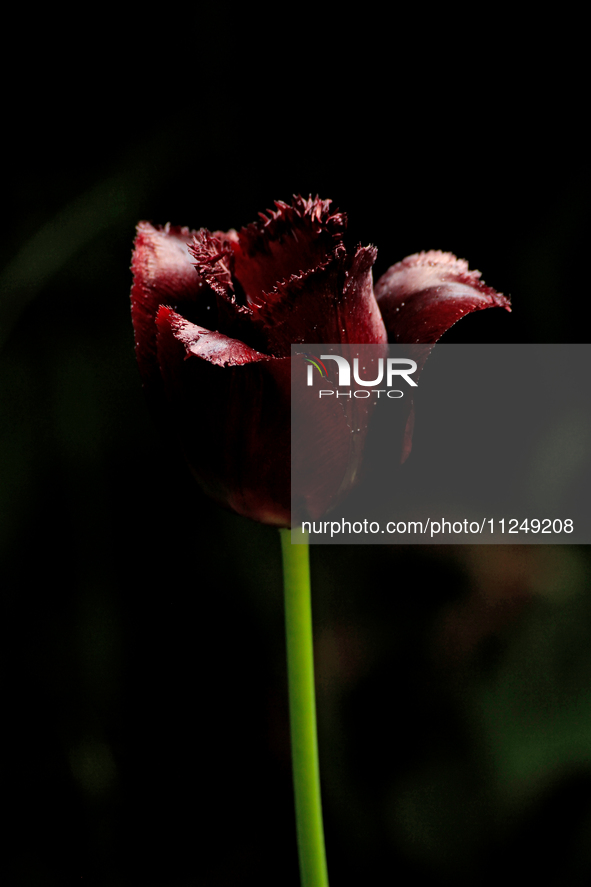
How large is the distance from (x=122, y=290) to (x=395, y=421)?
0.20 meters

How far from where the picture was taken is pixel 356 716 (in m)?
0.38

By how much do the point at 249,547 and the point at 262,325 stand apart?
22 centimetres

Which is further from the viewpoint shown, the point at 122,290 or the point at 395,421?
the point at 122,290

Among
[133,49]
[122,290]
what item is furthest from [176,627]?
[133,49]

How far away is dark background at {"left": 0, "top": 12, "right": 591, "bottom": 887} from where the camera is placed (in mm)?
326

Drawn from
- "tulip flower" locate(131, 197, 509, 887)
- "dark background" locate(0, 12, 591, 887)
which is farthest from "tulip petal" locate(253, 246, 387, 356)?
"dark background" locate(0, 12, 591, 887)

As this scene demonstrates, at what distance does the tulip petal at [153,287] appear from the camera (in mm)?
179

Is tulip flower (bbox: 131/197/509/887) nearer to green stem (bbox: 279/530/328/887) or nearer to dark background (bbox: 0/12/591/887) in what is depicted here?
green stem (bbox: 279/530/328/887)

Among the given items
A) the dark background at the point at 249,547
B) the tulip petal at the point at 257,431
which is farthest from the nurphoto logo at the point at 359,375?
the dark background at the point at 249,547

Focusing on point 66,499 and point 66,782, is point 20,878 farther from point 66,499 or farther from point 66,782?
point 66,499

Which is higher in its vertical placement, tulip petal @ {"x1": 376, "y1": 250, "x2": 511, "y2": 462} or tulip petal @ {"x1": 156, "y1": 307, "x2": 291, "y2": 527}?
tulip petal @ {"x1": 376, "y1": 250, "x2": 511, "y2": 462}

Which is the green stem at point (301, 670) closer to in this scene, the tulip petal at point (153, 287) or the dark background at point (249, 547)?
the tulip petal at point (153, 287)

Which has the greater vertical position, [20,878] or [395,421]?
[395,421]

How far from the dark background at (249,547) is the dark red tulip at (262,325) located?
164 millimetres
